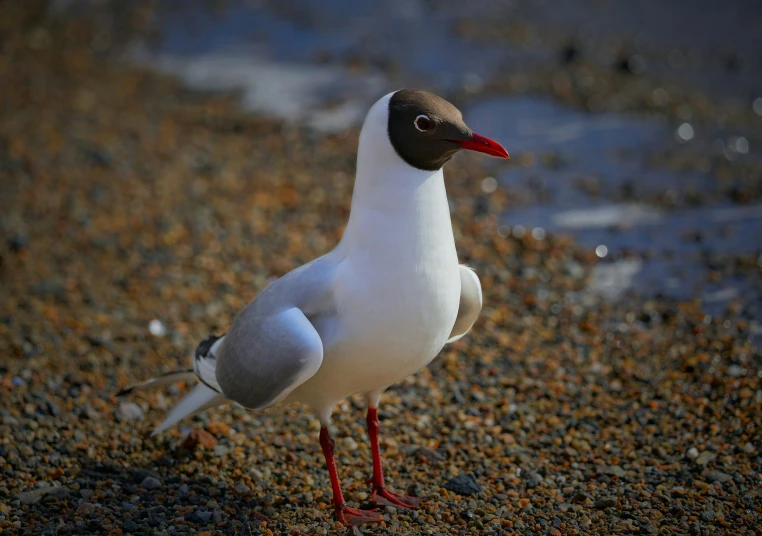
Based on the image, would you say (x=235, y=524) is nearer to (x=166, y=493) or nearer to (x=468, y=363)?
(x=166, y=493)

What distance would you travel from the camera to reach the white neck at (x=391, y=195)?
159 inches

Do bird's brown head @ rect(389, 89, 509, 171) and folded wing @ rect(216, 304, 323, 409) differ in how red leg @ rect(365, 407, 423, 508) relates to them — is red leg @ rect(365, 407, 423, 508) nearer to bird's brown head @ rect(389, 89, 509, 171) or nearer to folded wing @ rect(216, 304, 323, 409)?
folded wing @ rect(216, 304, 323, 409)

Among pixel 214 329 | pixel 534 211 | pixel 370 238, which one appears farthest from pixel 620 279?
pixel 370 238

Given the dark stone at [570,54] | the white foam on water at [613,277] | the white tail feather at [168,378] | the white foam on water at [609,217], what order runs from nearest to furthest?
the white tail feather at [168,378]
the white foam on water at [613,277]
the white foam on water at [609,217]
the dark stone at [570,54]

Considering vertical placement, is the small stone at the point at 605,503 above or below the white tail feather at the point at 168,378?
below

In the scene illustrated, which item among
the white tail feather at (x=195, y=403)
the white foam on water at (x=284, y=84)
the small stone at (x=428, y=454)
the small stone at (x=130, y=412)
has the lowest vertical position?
the white foam on water at (x=284, y=84)

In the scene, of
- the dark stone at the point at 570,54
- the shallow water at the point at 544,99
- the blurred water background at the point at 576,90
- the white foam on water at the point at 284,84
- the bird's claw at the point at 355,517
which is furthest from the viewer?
the dark stone at the point at 570,54

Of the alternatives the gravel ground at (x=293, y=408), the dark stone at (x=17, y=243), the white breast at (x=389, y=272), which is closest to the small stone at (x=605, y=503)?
the gravel ground at (x=293, y=408)

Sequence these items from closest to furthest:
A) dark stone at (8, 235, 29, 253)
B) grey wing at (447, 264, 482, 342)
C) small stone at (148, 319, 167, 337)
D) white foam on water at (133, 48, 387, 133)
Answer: grey wing at (447, 264, 482, 342), small stone at (148, 319, 167, 337), dark stone at (8, 235, 29, 253), white foam on water at (133, 48, 387, 133)

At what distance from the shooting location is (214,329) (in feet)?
21.3

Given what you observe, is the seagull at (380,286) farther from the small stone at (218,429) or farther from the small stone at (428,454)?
the small stone at (218,429)

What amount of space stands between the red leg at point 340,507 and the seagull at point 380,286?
367mm

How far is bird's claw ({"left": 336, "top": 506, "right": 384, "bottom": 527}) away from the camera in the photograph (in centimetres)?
433

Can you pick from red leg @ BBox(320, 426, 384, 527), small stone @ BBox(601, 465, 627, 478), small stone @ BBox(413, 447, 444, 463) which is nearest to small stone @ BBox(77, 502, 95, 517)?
red leg @ BBox(320, 426, 384, 527)
